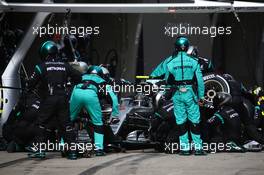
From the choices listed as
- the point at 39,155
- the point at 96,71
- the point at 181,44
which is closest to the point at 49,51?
the point at 96,71

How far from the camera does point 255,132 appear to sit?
13.3 m

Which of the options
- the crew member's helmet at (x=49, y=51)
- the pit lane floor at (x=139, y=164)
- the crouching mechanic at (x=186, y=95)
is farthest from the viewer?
the crouching mechanic at (x=186, y=95)

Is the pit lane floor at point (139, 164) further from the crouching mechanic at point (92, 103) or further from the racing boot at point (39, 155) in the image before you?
the crouching mechanic at point (92, 103)

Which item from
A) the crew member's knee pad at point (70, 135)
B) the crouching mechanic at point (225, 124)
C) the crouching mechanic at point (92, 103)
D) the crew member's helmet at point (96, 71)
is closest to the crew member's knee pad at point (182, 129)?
the crouching mechanic at point (225, 124)

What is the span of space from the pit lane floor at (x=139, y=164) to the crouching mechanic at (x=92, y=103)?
0.34m

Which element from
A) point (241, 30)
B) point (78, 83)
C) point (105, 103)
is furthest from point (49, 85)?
point (241, 30)

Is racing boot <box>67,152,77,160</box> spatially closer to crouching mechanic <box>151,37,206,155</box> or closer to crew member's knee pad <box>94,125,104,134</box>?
crew member's knee pad <box>94,125,104,134</box>

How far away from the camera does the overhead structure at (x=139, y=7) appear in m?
14.0

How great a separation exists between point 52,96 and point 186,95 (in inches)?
78.3

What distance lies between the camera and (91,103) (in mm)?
12781

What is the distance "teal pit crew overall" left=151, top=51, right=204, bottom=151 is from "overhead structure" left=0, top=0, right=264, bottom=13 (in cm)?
142

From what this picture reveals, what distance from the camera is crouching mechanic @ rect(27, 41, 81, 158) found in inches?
491

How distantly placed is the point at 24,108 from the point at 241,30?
4270 millimetres

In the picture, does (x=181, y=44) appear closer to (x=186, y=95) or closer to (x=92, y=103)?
(x=186, y=95)
